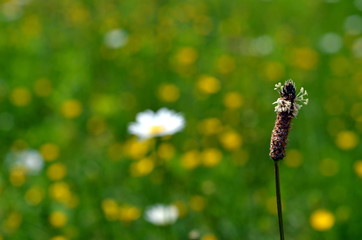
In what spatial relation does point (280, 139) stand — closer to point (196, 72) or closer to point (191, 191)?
point (191, 191)

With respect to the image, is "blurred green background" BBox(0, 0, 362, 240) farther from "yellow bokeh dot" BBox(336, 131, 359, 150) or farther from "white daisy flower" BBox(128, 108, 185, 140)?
"white daisy flower" BBox(128, 108, 185, 140)

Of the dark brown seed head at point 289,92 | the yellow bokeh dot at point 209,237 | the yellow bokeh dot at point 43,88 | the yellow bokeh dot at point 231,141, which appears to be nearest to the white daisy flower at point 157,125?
the yellow bokeh dot at point 209,237

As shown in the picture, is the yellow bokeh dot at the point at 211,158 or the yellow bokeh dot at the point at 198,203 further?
the yellow bokeh dot at the point at 211,158

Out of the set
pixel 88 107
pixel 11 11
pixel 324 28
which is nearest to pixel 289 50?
pixel 324 28

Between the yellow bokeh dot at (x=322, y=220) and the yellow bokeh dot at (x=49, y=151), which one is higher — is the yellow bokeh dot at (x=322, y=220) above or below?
below

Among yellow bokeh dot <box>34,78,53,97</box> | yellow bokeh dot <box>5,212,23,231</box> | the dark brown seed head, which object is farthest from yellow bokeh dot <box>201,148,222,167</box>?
the dark brown seed head

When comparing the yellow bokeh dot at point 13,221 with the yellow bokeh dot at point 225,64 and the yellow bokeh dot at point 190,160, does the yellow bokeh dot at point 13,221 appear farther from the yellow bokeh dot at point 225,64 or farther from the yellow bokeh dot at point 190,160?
the yellow bokeh dot at point 225,64
